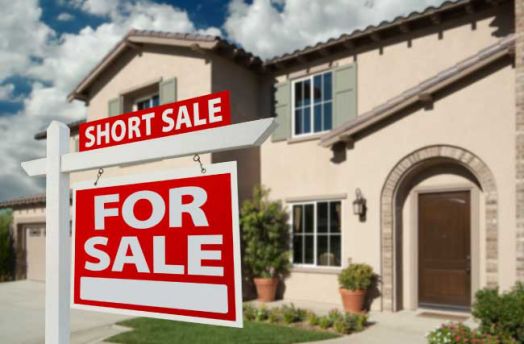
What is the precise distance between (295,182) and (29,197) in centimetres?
1176

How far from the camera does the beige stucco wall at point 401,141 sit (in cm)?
887

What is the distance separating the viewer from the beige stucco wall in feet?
29.1

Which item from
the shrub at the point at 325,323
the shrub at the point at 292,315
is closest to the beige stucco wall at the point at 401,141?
the shrub at the point at 292,315

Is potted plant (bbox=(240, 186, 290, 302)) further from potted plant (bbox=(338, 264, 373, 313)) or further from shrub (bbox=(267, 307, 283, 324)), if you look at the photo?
shrub (bbox=(267, 307, 283, 324))

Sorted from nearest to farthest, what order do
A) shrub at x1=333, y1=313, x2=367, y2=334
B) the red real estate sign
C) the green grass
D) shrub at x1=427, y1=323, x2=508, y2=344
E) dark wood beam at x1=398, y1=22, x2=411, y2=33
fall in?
the red real estate sign
shrub at x1=427, y1=323, x2=508, y2=344
the green grass
shrub at x1=333, y1=313, x2=367, y2=334
dark wood beam at x1=398, y1=22, x2=411, y2=33

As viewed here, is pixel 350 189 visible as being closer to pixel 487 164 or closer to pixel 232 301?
pixel 487 164

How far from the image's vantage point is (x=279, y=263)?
39.0 feet

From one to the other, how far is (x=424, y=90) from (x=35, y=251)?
1528cm

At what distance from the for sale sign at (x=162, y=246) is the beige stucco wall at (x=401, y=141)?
25.9 feet

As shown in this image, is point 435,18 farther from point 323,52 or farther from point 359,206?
point 359,206

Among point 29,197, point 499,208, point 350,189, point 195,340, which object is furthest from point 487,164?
point 29,197

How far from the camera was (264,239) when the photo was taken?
1195 cm

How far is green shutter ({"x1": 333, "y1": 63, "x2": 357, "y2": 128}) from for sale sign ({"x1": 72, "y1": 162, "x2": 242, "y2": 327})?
375 inches

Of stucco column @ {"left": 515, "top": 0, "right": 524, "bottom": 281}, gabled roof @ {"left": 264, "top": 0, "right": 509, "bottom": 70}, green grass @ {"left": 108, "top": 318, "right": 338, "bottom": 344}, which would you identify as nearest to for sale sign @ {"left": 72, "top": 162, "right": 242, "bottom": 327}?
green grass @ {"left": 108, "top": 318, "right": 338, "bottom": 344}
